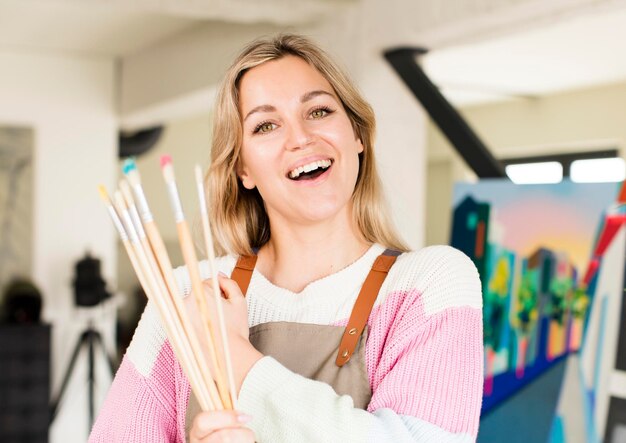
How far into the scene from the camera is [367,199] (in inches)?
58.2

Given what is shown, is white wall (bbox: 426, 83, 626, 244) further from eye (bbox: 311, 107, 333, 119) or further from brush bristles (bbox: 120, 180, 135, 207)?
brush bristles (bbox: 120, 180, 135, 207)

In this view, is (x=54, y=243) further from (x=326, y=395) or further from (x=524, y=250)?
(x=326, y=395)

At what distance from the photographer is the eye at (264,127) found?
1374mm

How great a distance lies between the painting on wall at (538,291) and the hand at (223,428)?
219cm

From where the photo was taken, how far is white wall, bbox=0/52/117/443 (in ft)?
22.5

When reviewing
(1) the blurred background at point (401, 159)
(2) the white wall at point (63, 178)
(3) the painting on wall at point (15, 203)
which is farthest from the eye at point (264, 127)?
(2) the white wall at point (63, 178)

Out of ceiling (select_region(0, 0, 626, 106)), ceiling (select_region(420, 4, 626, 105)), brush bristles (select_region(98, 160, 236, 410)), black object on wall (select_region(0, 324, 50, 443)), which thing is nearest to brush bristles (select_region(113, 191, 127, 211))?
brush bristles (select_region(98, 160, 236, 410))

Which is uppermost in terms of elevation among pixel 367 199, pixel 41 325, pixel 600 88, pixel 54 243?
pixel 600 88

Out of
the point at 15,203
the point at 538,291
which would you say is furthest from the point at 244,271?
the point at 15,203

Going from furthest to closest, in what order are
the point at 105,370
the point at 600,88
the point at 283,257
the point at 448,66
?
1. the point at 105,370
2. the point at 600,88
3. the point at 448,66
4. the point at 283,257

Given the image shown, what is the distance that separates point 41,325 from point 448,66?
11.6ft

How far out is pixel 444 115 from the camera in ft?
13.6

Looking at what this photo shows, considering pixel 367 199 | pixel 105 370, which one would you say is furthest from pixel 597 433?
pixel 105 370

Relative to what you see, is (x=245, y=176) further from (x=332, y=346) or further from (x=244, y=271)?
(x=332, y=346)
